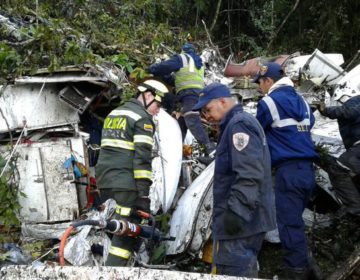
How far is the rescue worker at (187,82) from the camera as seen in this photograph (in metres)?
6.20

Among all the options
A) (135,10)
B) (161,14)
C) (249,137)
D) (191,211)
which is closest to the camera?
(249,137)

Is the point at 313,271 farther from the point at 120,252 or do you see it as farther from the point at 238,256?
the point at 120,252

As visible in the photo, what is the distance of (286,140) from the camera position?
4465mm

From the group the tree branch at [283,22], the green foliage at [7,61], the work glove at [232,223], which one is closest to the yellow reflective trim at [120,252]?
the work glove at [232,223]

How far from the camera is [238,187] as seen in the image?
10.6 ft

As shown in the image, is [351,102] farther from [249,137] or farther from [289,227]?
[249,137]

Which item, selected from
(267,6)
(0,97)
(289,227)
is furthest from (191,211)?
(267,6)

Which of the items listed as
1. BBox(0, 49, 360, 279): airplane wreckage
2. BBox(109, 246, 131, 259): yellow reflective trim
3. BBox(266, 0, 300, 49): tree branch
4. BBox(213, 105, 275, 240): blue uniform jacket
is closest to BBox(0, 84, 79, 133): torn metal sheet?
BBox(0, 49, 360, 279): airplane wreckage

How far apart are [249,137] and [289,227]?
1.48 metres

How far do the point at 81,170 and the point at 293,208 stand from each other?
2127 millimetres

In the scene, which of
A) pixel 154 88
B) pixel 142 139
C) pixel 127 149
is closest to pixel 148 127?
pixel 142 139

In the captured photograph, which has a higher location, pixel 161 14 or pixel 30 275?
pixel 161 14

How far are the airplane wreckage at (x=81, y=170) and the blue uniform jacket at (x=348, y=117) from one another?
0.40 meters

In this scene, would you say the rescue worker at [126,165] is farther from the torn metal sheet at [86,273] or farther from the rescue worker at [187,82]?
the rescue worker at [187,82]
